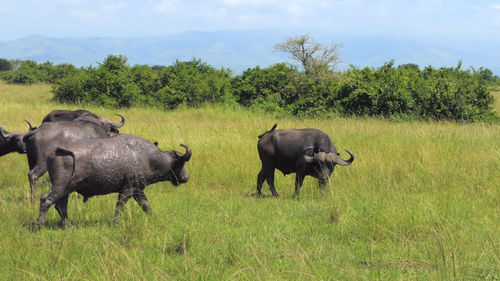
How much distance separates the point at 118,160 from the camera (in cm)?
552

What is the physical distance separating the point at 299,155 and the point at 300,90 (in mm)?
13421

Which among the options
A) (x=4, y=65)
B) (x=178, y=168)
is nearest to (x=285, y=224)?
(x=178, y=168)

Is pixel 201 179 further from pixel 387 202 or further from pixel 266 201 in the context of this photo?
pixel 387 202

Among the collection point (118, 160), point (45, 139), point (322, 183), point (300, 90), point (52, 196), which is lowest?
point (300, 90)

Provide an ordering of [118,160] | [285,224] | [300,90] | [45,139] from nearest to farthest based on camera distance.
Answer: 1. [118,160]
2. [285,224]
3. [45,139]
4. [300,90]

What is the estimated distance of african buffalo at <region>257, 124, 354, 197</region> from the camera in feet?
23.9

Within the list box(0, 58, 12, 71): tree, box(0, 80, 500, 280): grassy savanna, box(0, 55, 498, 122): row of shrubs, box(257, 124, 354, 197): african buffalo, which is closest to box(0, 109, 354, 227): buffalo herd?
box(257, 124, 354, 197): african buffalo

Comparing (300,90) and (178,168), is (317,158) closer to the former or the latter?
(178,168)

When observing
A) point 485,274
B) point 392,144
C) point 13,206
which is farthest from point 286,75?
point 485,274

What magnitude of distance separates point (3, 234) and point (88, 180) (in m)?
1.01

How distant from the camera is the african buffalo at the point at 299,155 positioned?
727 cm

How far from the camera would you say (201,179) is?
867cm

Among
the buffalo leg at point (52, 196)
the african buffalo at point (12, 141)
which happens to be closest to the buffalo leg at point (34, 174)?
the african buffalo at point (12, 141)

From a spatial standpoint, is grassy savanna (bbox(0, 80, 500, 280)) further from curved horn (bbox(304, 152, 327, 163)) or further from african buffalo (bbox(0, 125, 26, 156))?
african buffalo (bbox(0, 125, 26, 156))
